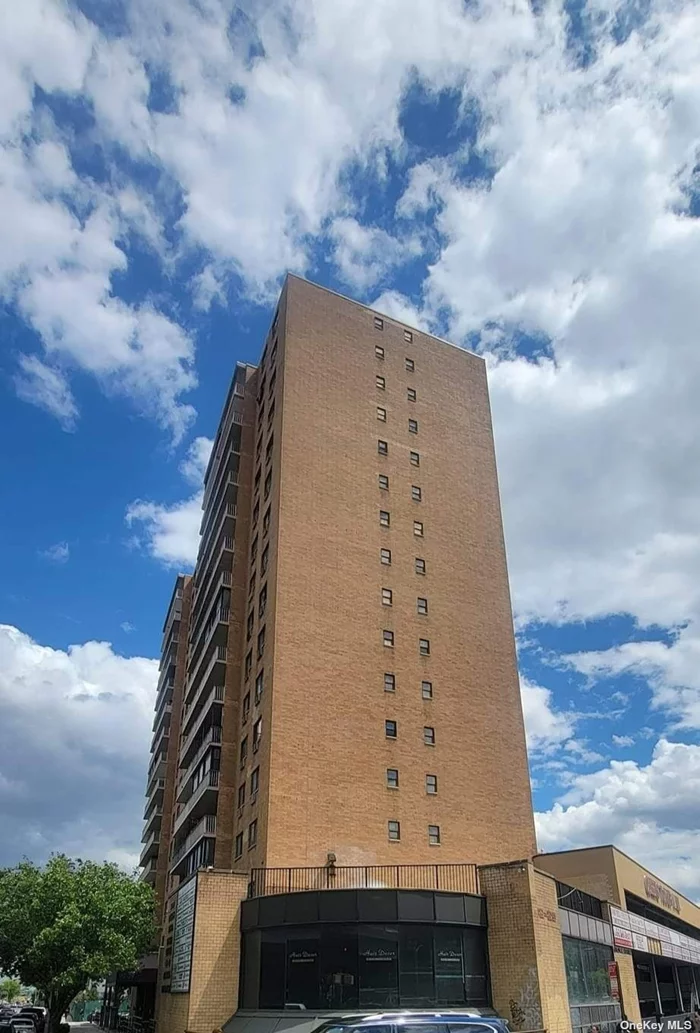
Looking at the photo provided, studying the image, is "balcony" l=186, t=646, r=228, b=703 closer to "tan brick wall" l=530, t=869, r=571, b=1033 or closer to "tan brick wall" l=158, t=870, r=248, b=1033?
"tan brick wall" l=158, t=870, r=248, b=1033

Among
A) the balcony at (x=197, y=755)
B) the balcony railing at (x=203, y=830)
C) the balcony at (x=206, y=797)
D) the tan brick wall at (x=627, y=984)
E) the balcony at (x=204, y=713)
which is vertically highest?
the balcony at (x=204, y=713)

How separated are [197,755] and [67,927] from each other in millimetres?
11651

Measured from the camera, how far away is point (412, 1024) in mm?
15516

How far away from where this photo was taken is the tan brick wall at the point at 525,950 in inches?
993

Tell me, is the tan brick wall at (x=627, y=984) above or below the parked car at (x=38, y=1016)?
above

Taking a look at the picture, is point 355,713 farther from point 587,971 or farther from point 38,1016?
point 38,1016

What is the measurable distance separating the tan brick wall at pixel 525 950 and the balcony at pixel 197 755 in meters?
20.2

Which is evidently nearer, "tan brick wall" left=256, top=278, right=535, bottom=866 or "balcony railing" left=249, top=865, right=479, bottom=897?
"balcony railing" left=249, top=865, right=479, bottom=897

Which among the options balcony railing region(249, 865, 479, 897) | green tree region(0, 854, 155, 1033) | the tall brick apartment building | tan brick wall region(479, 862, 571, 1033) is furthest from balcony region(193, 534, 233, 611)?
tan brick wall region(479, 862, 571, 1033)

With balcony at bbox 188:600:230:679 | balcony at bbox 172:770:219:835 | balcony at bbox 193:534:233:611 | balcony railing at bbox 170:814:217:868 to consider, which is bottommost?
balcony railing at bbox 170:814:217:868

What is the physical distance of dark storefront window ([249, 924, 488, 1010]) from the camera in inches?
977

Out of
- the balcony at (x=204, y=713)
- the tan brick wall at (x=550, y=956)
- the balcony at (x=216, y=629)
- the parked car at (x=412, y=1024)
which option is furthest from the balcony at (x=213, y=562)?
the parked car at (x=412, y=1024)

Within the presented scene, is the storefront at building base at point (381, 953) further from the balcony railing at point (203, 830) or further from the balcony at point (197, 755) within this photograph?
the balcony at point (197, 755)

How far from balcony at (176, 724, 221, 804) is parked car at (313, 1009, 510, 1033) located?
29.1 m
